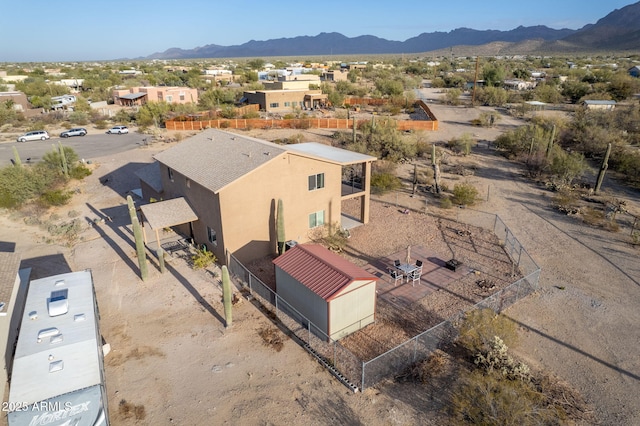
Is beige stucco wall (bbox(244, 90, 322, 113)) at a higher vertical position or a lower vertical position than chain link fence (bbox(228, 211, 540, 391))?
higher

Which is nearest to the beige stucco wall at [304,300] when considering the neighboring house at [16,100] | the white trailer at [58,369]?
the white trailer at [58,369]

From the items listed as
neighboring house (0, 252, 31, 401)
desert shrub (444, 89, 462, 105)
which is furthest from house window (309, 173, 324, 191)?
desert shrub (444, 89, 462, 105)

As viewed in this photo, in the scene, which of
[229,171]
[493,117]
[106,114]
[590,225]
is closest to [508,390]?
[229,171]

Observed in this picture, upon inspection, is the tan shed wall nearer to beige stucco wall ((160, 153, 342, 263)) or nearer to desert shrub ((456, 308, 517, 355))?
desert shrub ((456, 308, 517, 355))

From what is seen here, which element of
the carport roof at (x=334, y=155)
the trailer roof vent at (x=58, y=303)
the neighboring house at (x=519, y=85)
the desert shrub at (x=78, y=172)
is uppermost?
the carport roof at (x=334, y=155)

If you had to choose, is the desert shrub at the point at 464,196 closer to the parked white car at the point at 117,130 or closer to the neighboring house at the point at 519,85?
the parked white car at the point at 117,130

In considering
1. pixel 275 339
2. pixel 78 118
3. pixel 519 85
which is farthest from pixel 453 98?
pixel 275 339

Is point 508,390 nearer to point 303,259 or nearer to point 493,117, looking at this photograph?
point 303,259
